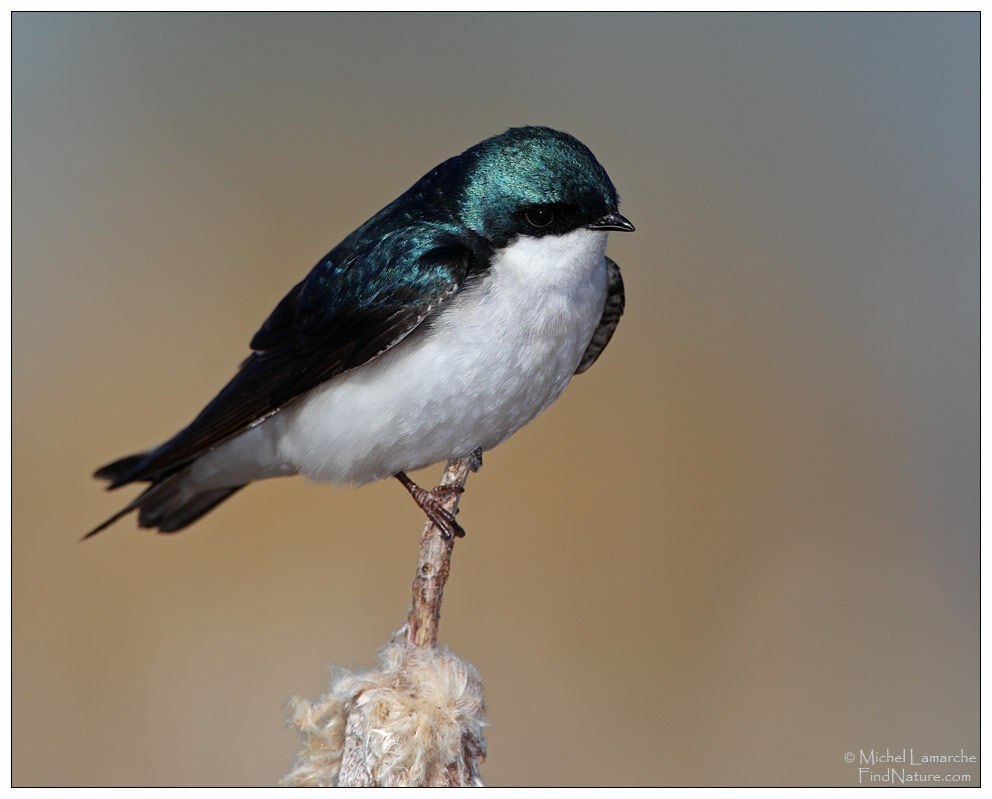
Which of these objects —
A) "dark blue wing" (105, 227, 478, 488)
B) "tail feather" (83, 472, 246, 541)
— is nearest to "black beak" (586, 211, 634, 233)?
"dark blue wing" (105, 227, 478, 488)

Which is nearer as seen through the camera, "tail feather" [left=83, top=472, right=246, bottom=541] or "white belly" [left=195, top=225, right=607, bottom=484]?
"white belly" [left=195, top=225, right=607, bottom=484]

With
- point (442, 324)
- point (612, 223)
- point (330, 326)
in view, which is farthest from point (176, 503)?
point (612, 223)

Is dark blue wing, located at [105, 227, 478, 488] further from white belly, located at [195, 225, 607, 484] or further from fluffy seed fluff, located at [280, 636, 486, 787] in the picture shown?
fluffy seed fluff, located at [280, 636, 486, 787]

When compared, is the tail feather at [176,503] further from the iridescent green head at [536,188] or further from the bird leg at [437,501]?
the iridescent green head at [536,188]

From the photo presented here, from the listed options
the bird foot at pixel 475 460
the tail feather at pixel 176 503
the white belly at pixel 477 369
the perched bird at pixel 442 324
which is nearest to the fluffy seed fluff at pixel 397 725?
the perched bird at pixel 442 324

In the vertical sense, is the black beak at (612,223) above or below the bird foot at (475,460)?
above

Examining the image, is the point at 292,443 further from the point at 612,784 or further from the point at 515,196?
the point at 612,784
